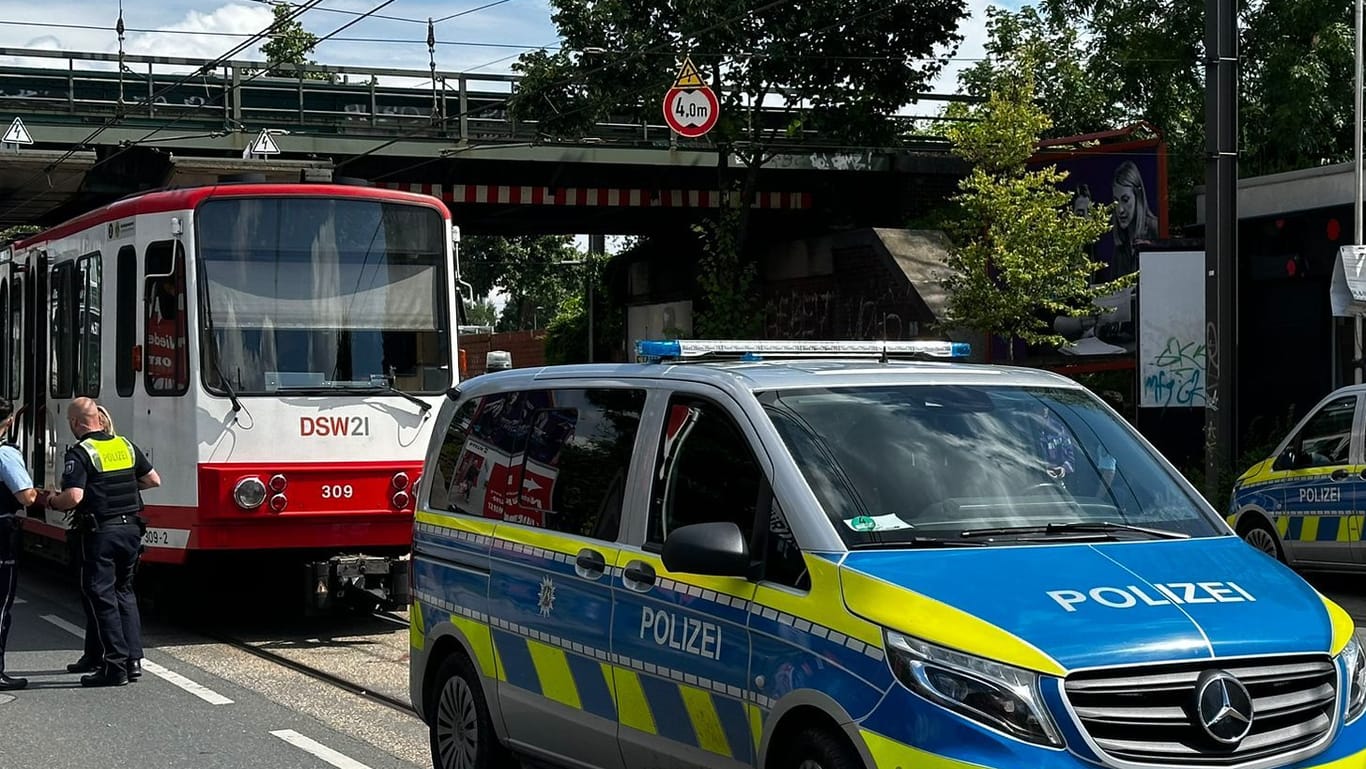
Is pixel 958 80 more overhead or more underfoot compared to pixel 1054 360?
more overhead

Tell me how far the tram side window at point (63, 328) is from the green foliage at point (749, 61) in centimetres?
1801

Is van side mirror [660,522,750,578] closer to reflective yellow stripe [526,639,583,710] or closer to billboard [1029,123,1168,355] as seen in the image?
reflective yellow stripe [526,639,583,710]

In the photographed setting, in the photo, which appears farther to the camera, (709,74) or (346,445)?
(709,74)

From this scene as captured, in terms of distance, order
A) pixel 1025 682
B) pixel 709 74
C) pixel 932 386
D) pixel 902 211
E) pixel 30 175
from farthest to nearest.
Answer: pixel 902 211 → pixel 709 74 → pixel 30 175 → pixel 932 386 → pixel 1025 682

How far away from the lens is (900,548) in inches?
197

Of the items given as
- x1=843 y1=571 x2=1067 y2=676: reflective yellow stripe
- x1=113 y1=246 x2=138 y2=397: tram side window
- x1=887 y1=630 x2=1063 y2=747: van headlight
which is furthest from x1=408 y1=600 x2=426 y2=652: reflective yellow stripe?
x1=113 y1=246 x2=138 y2=397: tram side window

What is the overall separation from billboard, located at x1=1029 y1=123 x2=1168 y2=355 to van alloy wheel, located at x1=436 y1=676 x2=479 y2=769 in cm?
2158

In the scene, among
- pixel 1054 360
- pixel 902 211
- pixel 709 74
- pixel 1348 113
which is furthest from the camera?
pixel 902 211

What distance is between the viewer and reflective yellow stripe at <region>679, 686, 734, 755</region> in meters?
5.32

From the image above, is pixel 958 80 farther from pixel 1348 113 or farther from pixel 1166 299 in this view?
pixel 1166 299

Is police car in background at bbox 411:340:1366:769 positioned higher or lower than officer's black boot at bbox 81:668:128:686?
higher

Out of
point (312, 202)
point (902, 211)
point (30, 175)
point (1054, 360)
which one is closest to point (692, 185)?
point (902, 211)

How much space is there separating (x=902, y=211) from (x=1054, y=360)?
9386 millimetres

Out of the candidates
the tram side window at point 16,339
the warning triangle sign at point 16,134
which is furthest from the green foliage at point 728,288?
the tram side window at point 16,339
